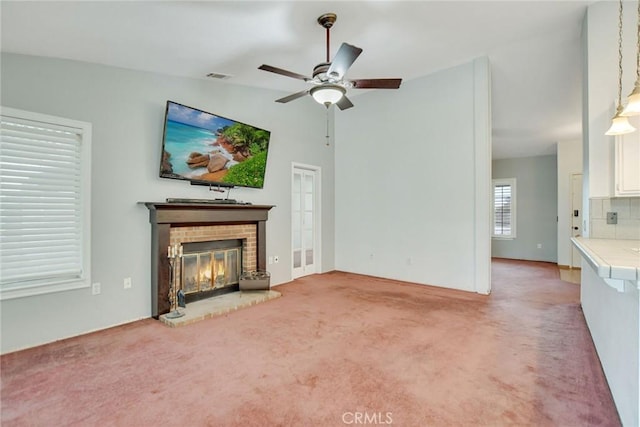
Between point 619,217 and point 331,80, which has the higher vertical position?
point 331,80

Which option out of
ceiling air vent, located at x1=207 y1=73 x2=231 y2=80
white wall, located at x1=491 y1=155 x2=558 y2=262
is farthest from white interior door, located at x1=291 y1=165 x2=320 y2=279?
white wall, located at x1=491 y1=155 x2=558 y2=262

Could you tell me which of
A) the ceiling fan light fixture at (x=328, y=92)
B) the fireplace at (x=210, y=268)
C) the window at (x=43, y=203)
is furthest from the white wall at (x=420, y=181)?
the window at (x=43, y=203)

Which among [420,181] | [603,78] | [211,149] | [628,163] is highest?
[603,78]

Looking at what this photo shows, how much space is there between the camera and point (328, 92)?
9.46 feet

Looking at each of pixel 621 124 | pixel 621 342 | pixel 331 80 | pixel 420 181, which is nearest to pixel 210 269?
pixel 331 80

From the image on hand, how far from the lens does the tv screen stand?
3686mm

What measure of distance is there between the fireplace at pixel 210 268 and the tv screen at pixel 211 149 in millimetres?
866

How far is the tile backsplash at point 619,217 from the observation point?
2.88 m

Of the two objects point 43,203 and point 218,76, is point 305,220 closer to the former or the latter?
point 218,76

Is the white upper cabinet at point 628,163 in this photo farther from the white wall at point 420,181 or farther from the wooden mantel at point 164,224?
the wooden mantel at point 164,224

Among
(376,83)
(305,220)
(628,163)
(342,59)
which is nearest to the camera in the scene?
(342,59)

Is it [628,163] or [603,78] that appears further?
[603,78]

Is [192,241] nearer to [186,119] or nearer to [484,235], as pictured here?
[186,119]

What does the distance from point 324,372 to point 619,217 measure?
3090 mm
